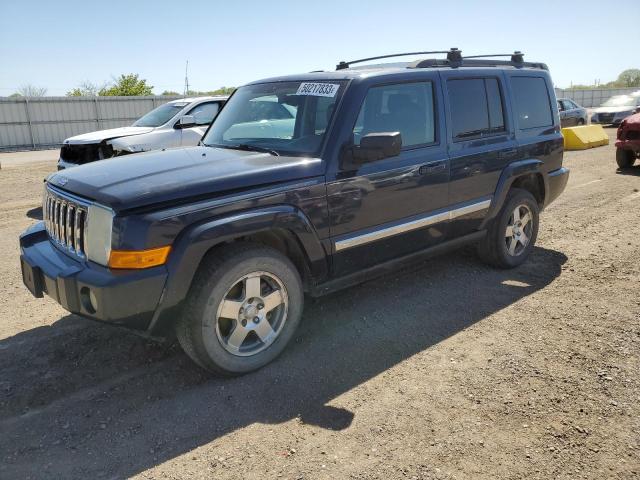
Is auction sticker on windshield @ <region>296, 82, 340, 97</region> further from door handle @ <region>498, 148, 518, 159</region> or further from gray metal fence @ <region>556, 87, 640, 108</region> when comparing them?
gray metal fence @ <region>556, 87, 640, 108</region>

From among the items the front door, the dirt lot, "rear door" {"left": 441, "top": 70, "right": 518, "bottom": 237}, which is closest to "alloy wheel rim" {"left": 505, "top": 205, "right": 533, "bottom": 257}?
the dirt lot

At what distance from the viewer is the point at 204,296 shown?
3225 mm

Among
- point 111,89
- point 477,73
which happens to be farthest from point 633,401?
point 111,89

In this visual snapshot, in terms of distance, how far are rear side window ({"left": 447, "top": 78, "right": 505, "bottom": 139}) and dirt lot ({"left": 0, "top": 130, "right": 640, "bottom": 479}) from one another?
144cm

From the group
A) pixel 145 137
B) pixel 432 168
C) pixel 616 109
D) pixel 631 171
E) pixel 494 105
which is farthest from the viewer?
pixel 616 109

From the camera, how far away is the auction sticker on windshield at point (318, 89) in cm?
400

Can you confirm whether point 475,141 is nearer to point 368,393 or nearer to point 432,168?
point 432,168

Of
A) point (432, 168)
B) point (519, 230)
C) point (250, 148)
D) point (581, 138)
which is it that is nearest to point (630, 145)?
point (581, 138)

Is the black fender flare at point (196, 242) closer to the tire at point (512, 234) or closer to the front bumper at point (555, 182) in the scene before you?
the tire at point (512, 234)

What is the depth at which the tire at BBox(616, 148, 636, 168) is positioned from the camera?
36.5ft

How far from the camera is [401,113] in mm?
4266

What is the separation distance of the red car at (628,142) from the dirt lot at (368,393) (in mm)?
6859

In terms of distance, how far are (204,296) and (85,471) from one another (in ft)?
3.57

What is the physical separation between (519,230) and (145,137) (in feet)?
21.4
